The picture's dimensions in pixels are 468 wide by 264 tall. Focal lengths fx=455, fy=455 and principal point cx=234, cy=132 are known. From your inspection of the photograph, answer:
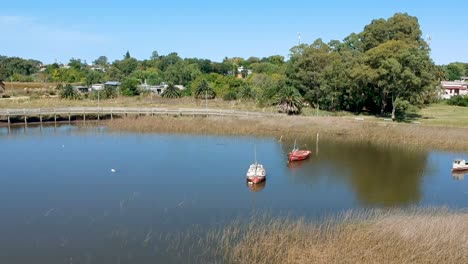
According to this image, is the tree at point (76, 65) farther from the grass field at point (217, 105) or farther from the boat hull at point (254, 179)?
the boat hull at point (254, 179)

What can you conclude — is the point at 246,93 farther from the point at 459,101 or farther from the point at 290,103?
the point at 459,101

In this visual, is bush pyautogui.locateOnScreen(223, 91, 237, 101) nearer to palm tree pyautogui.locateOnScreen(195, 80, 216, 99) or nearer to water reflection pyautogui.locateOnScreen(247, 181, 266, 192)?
palm tree pyautogui.locateOnScreen(195, 80, 216, 99)

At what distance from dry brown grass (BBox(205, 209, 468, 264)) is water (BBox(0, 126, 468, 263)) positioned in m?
2.41

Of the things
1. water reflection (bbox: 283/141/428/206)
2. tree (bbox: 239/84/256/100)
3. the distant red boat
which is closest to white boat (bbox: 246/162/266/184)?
water reflection (bbox: 283/141/428/206)

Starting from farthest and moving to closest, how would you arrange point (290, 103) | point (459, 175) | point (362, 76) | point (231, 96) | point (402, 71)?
point (231, 96) < point (290, 103) < point (362, 76) < point (402, 71) < point (459, 175)

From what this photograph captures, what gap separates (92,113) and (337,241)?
5404cm

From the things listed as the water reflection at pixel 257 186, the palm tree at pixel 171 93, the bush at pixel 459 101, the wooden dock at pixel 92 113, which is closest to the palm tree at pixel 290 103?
the wooden dock at pixel 92 113

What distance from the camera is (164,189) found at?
102 ft

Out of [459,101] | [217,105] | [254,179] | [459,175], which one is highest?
[459,101]

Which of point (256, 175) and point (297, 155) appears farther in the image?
point (297, 155)

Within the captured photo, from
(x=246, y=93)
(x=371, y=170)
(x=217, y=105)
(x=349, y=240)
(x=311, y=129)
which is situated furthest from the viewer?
(x=246, y=93)

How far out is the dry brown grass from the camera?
1870 centimetres

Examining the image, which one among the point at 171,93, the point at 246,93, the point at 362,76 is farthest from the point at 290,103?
the point at 171,93

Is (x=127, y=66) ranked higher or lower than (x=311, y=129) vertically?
higher
